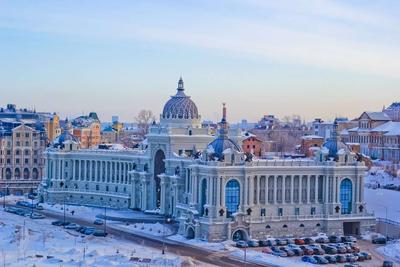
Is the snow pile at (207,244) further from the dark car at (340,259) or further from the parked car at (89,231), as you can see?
the dark car at (340,259)

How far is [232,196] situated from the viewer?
80.9 m

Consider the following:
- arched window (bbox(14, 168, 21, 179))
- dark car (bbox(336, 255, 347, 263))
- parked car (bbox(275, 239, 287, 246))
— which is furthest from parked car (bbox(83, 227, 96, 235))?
arched window (bbox(14, 168, 21, 179))

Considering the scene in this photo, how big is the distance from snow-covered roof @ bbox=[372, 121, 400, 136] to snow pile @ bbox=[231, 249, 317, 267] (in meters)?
71.3

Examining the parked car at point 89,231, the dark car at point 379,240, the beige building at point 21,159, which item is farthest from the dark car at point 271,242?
the beige building at point 21,159

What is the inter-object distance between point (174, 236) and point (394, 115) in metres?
108

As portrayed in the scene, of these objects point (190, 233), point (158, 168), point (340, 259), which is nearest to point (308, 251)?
point (340, 259)

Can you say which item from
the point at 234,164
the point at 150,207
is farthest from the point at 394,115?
the point at 234,164

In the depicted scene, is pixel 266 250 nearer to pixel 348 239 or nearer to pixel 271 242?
pixel 271 242

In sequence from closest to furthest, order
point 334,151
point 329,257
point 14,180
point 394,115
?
point 329,257 → point 334,151 → point 14,180 → point 394,115

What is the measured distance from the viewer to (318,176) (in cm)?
8538

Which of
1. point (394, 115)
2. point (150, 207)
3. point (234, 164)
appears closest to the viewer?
point (234, 164)

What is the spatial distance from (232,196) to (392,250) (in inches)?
612

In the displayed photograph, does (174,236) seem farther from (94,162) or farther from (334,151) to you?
(94,162)

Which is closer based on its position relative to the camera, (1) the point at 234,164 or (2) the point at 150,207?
(1) the point at 234,164
